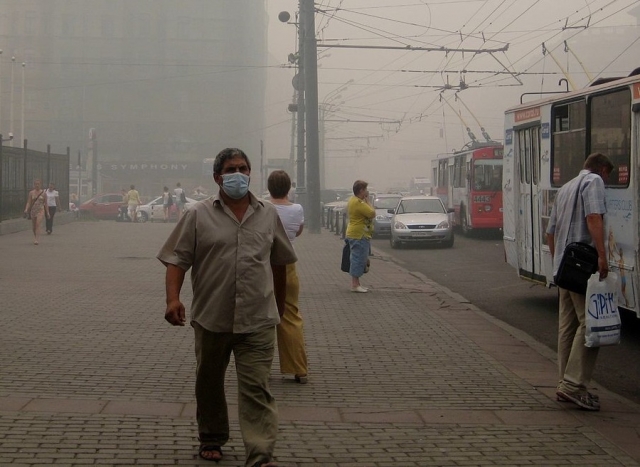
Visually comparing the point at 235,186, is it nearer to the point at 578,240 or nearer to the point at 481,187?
the point at 578,240

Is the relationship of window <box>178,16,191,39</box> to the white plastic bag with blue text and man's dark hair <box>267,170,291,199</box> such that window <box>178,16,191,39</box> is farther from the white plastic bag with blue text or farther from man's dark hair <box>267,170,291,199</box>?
the white plastic bag with blue text

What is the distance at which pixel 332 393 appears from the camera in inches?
290

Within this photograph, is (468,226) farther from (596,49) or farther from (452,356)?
(596,49)

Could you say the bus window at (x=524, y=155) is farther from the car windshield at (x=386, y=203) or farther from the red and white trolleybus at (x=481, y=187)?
the car windshield at (x=386, y=203)

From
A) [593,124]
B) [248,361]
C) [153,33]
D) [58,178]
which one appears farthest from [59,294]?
[153,33]

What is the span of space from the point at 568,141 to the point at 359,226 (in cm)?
319

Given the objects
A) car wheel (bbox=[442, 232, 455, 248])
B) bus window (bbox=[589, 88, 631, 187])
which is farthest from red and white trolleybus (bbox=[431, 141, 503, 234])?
bus window (bbox=[589, 88, 631, 187])

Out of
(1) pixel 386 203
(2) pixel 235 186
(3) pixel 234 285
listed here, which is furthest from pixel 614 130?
(1) pixel 386 203

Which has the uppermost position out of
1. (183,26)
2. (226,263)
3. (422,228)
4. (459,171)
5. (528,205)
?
(183,26)

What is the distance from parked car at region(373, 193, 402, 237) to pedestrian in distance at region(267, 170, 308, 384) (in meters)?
22.4

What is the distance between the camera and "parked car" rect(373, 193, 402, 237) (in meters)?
31.2

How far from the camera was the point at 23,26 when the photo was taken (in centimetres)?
8581

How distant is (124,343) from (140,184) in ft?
255

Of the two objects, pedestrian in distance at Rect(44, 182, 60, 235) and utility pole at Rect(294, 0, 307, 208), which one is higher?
utility pole at Rect(294, 0, 307, 208)
